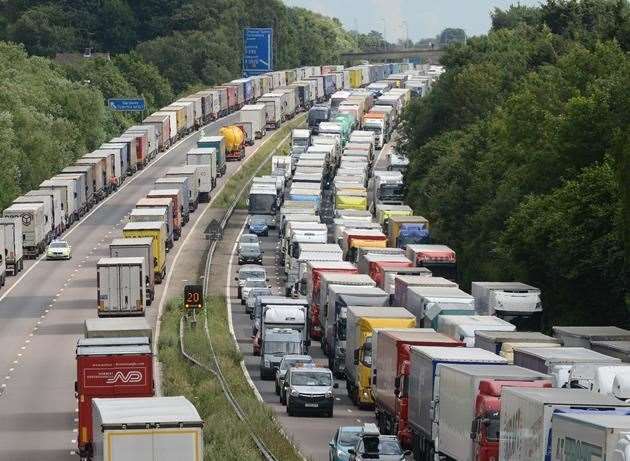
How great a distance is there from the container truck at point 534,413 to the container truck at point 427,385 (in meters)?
7.87

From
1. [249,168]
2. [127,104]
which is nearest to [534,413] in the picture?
[249,168]

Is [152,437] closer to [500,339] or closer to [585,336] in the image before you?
[500,339]

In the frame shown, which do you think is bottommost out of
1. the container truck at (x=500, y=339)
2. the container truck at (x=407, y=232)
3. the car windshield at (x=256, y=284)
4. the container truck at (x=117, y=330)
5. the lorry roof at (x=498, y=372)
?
the car windshield at (x=256, y=284)

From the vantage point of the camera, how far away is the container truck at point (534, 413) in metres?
35.1

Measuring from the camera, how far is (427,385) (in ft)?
159

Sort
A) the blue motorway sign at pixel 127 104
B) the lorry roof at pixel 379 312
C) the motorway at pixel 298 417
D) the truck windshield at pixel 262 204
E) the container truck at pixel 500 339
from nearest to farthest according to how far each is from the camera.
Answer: the motorway at pixel 298 417, the container truck at pixel 500 339, the lorry roof at pixel 379 312, the truck windshield at pixel 262 204, the blue motorway sign at pixel 127 104

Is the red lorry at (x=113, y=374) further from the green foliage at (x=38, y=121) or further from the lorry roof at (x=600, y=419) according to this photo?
the green foliage at (x=38, y=121)

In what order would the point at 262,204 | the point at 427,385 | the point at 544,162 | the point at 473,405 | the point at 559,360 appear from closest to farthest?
the point at 473,405, the point at 427,385, the point at 559,360, the point at 544,162, the point at 262,204

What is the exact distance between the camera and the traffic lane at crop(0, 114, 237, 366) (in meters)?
84.6

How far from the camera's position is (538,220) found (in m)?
80.1

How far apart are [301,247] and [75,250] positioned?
22.2 metres

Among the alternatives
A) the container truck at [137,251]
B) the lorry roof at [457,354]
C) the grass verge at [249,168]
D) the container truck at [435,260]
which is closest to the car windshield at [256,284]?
the container truck at [137,251]

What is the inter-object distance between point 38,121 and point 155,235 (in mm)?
50449

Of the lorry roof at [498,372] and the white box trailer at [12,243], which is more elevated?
the lorry roof at [498,372]
